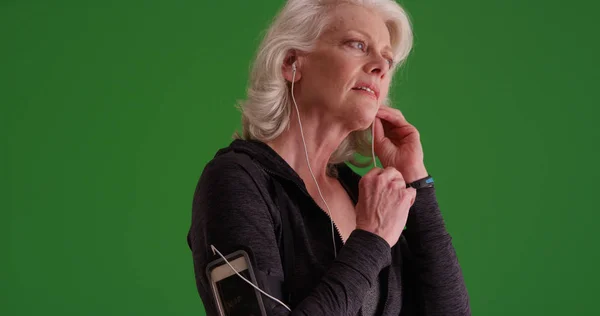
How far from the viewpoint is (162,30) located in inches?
112

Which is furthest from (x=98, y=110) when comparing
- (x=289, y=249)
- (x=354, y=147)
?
(x=289, y=249)

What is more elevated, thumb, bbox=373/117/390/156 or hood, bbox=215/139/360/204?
thumb, bbox=373/117/390/156

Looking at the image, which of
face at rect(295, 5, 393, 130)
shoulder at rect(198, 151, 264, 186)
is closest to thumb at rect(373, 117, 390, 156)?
face at rect(295, 5, 393, 130)

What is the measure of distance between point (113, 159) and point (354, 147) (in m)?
1.13

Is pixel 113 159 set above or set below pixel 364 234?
above

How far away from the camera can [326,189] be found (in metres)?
1.79

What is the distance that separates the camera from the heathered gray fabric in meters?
1.39

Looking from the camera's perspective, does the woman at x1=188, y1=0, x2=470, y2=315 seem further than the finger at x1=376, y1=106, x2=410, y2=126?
No

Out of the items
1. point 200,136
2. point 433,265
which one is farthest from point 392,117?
point 200,136

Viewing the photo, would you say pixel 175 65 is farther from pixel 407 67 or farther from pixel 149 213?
pixel 407 67

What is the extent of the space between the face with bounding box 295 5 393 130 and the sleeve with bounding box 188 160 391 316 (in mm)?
298

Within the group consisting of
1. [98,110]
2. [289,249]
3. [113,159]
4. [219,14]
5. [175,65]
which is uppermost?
[219,14]

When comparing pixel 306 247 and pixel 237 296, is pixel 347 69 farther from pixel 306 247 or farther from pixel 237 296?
pixel 237 296

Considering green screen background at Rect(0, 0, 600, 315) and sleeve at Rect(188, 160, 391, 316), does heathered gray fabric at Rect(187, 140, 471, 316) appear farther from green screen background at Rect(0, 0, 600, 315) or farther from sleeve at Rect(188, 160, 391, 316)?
green screen background at Rect(0, 0, 600, 315)
